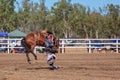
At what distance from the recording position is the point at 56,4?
240ft

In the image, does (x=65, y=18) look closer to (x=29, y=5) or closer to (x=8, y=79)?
(x=29, y=5)

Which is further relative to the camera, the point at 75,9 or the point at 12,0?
the point at 75,9

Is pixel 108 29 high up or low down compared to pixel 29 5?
down

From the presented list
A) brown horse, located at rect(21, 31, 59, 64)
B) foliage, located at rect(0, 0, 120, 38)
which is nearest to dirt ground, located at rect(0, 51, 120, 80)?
brown horse, located at rect(21, 31, 59, 64)

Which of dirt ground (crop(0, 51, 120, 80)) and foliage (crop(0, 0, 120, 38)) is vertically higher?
foliage (crop(0, 0, 120, 38))

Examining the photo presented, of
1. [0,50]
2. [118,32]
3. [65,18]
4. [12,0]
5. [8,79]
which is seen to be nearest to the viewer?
[8,79]

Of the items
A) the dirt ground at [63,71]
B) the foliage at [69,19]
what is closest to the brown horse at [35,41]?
the dirt ground at [63,71]

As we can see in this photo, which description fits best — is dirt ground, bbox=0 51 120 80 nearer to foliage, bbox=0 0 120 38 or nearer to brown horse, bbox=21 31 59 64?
brown horse, bbox=21 31 59 64

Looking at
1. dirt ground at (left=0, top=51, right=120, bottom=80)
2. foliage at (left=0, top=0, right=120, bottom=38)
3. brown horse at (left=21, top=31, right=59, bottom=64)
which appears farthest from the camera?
foliage at (left=0, top=0, right=120, bottom=38)

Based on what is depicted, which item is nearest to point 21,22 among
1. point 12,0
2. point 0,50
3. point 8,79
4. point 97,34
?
point 12,0

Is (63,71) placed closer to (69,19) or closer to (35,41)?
(35,41)

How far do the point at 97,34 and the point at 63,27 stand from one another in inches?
274

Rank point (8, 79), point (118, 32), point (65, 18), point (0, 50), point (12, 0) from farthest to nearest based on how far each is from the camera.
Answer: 1. point (65, 18)
2. point (118, 32)
3. point (12, 0)
4. point (0, 50)
5. point (8, 79)

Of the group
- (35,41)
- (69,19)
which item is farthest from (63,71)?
(69,19)
